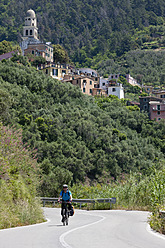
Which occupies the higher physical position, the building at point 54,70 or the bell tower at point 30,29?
the bell tower at point 30,29

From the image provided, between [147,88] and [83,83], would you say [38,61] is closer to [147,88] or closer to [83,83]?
[83,83]

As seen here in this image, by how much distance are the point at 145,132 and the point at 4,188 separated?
68535mm

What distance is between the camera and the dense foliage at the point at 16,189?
40.7 feet

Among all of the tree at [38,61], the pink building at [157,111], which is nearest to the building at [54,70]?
the tree at [38,61]

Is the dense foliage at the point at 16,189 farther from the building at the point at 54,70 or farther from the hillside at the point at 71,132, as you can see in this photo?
the building at the point at 54,70

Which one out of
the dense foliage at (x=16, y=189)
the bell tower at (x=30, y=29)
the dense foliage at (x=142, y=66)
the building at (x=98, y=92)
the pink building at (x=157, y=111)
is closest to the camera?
the dense foliage at (x=16, y=189)

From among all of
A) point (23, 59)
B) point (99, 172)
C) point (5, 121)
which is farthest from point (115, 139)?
point (23, 59)

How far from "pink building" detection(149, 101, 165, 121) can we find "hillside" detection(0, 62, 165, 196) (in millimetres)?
8116

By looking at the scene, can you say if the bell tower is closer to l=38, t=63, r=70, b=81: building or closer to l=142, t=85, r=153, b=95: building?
l=38, t=63, r=70, b=81: building

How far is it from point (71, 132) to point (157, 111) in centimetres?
3496

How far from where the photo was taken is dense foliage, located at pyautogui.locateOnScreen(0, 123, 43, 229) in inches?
489

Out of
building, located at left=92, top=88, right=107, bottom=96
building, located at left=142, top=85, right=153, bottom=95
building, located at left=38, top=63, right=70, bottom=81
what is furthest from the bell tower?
building, located at left=142, top=85, right=153, bottom=95

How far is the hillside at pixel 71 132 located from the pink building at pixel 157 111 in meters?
8.12

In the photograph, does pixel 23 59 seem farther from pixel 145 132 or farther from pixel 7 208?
pixel 7 208
